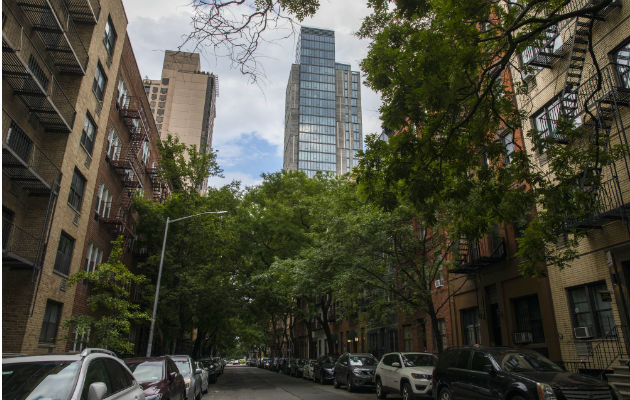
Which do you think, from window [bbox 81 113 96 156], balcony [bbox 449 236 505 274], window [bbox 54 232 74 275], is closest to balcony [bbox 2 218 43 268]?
window [bbox 54 232 74 275]

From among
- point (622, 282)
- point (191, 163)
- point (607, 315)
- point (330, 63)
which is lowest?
point (607, 315)

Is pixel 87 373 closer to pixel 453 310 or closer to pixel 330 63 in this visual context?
pixel 453 310

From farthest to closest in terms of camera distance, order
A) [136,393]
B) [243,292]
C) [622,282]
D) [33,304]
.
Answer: [243,292] → [33,304] → [622,282] → [136,393]

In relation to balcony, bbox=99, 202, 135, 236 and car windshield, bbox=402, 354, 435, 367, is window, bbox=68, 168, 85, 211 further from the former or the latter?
car windshield, bbox=402, 354, 435, 367

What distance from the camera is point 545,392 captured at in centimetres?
797

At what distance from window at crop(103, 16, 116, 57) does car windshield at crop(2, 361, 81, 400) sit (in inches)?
823

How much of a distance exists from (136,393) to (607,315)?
44.6ft

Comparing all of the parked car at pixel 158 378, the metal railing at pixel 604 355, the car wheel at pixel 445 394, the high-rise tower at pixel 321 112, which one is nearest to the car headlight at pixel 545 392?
the car wheel at pixel 445 394

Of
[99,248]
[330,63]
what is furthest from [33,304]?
[330,63]

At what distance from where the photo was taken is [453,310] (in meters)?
21.8

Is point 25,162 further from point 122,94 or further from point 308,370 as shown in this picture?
point 308,370

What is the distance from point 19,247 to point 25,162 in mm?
3106

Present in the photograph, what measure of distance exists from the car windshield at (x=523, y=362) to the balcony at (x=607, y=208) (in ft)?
15.6

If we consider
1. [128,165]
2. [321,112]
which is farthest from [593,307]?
[321,112]
